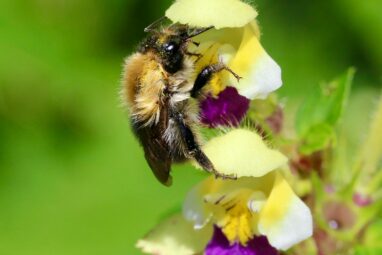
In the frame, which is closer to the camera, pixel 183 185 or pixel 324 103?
pixel 324 103

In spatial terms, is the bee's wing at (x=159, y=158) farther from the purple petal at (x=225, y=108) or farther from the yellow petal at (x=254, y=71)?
the yellow petal at (x=254, y=71)

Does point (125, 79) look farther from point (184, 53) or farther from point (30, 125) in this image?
point (30, 125)

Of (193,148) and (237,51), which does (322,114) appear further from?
(193,148)

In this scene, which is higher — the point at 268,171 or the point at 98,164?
the point at 98,164

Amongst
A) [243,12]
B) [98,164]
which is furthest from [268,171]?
[98,164]

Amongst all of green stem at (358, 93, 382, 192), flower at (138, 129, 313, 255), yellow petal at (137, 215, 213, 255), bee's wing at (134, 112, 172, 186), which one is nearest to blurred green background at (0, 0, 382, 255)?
green stem at (358, 93, 382, 192)

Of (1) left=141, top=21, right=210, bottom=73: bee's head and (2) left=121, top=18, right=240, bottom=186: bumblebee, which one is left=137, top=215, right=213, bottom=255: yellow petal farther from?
(1) left=141, top=21, right=210, bottom=73: bee's head
